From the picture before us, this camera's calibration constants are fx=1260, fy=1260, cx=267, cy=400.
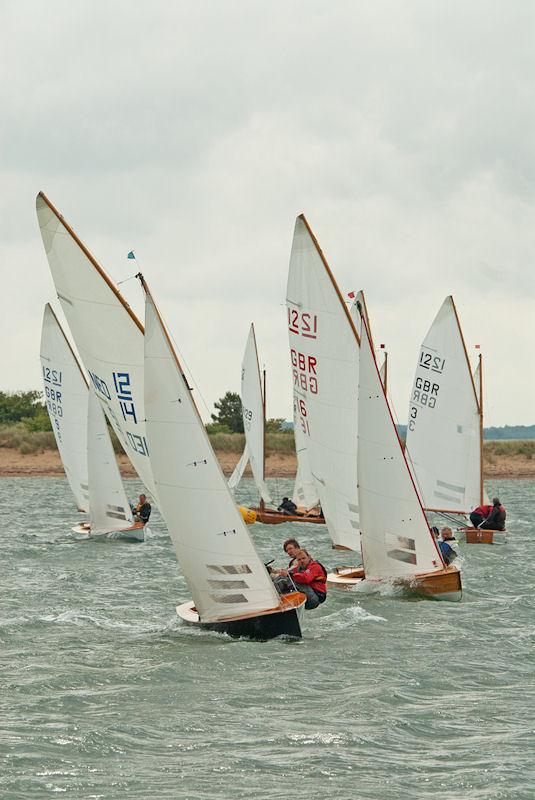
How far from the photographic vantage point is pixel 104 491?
110 feet

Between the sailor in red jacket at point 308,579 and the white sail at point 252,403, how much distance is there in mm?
26844

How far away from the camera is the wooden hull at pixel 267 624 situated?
17562 mm

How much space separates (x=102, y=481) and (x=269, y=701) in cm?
1948

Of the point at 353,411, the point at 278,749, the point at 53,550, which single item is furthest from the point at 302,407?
the point at 278,749

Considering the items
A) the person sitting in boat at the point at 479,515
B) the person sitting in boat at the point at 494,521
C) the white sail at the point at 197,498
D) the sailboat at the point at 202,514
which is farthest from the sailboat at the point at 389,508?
the person sitting in boat at the point at 479,515

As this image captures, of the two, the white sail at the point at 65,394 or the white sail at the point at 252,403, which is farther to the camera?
the white sail at the point at 252,403

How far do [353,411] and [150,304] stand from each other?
28.9ft

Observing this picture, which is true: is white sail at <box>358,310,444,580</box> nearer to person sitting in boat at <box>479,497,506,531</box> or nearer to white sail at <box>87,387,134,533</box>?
white sail at <box>87,387,134,533</box>

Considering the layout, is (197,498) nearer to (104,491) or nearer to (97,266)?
(97,266)

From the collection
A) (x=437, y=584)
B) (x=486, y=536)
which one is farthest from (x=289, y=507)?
(x=437, y=584)

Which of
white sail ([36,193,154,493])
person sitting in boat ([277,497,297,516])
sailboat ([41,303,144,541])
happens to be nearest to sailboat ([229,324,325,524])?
person sitting in boat ([277,497,297,516])

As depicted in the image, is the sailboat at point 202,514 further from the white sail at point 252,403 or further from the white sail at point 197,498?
the white sail at point 252,403

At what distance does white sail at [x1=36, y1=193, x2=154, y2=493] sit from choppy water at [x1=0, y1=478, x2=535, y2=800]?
10.9 ft

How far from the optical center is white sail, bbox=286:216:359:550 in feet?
82.6
